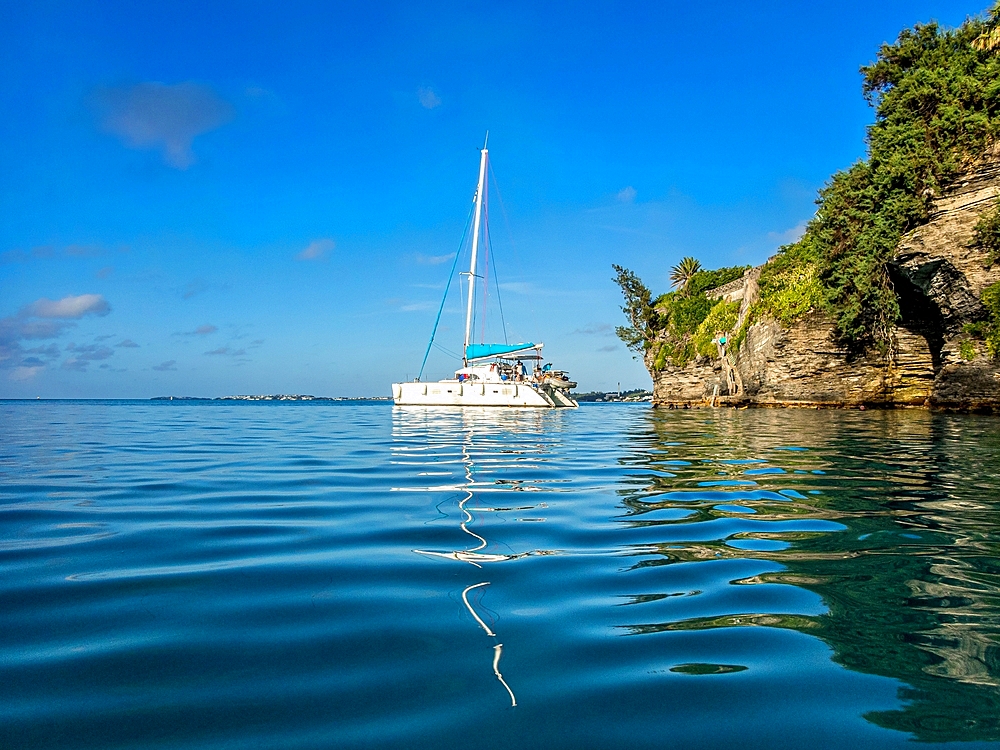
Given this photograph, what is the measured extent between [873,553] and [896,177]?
25.5 m

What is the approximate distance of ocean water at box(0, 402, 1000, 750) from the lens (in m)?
1.73

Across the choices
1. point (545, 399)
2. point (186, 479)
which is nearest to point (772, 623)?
point (186, 479)

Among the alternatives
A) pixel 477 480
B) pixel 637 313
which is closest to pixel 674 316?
pixel 637 313

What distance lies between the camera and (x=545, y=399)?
3844cm

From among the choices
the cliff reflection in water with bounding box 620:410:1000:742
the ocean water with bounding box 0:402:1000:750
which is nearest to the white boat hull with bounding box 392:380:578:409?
the cliff reflection in water with bounding box 620:410:1000:742

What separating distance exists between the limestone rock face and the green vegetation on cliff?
63cm

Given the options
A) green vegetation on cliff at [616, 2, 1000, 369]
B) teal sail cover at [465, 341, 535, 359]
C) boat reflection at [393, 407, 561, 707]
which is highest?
green vegetation on cliff at [616, 2, 1000, 369]

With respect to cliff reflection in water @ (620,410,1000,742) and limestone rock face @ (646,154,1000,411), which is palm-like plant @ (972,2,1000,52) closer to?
limestone rock face @ (646,154,1000,411)

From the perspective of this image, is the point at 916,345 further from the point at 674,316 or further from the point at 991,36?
the point at 674,316

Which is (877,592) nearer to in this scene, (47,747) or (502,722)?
(502,722)

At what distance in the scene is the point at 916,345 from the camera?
26141mm

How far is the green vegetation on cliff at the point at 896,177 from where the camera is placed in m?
22.0

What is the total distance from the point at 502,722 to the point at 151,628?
5.25 ft

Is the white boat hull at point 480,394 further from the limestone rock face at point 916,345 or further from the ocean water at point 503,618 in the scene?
the ocean water at point 503,618
